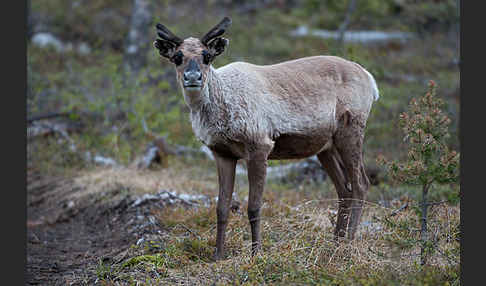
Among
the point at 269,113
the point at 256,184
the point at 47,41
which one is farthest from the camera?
the point at 47,41

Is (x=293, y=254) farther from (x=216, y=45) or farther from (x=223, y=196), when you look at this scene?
(x=216, y=45)

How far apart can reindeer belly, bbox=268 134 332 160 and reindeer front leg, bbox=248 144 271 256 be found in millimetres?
438

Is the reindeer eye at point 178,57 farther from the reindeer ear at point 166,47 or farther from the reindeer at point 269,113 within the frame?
the reindeer ear at point 166,47

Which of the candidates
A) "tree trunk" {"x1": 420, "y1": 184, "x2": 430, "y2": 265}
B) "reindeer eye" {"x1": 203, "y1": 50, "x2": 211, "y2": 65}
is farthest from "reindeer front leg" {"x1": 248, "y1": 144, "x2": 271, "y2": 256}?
"tree trunk" {"x1": 420, "y1": 184, "x2": 430, "y2": 265}

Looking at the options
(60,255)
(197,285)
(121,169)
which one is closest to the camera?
(197,285)

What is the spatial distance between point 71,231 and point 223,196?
3790 mm

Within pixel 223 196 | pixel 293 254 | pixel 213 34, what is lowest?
pixel 293 254

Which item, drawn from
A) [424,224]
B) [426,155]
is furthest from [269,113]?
[424,224]

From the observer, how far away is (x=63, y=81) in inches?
583

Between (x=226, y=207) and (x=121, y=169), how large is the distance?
5.07 metres

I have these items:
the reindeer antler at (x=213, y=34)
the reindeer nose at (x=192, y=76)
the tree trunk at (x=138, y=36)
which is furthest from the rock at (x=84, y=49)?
the reindeer nose at (x=192, y=76)

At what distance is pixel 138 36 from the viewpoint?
46.6ft

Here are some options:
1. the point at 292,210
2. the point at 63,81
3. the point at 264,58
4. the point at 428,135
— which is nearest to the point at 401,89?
the point at 264,58

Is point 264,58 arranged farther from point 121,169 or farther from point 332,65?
point 332,65
